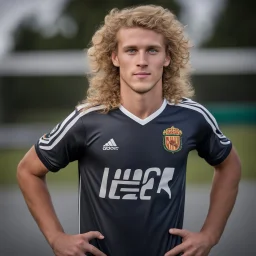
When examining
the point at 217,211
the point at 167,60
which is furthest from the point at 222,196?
the point at 167,60

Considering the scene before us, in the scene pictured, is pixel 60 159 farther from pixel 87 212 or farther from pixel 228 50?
pixel 228 50

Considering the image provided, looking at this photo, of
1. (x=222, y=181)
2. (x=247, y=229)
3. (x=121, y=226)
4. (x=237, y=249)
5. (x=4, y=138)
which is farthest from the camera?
(x=4, y=138)

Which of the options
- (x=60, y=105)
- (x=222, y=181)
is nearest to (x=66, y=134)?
(x=222, y=181)

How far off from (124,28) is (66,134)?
407 mm

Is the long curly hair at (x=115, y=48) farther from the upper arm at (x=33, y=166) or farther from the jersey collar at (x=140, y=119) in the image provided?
the upper arm at (x=33, y=166)

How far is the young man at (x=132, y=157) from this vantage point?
2211 mm

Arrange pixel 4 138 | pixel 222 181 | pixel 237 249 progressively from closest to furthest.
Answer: pixel 222 181 → pixel 237 249 → pixel 4 138

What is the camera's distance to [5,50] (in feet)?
21.8

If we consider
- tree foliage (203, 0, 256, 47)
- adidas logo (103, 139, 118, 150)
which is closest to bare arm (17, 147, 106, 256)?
adidas logo (103, 139, 118, 150)

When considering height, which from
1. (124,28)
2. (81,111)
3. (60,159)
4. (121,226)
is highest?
(124,28)

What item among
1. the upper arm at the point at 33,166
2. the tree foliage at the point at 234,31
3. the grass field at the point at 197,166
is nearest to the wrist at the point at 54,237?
the upper arm at the point at 33,166

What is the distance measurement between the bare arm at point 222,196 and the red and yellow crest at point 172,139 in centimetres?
22

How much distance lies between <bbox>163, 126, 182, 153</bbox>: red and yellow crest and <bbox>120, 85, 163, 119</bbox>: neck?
89 mm

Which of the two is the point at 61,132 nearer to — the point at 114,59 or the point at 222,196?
the point at 114,59
